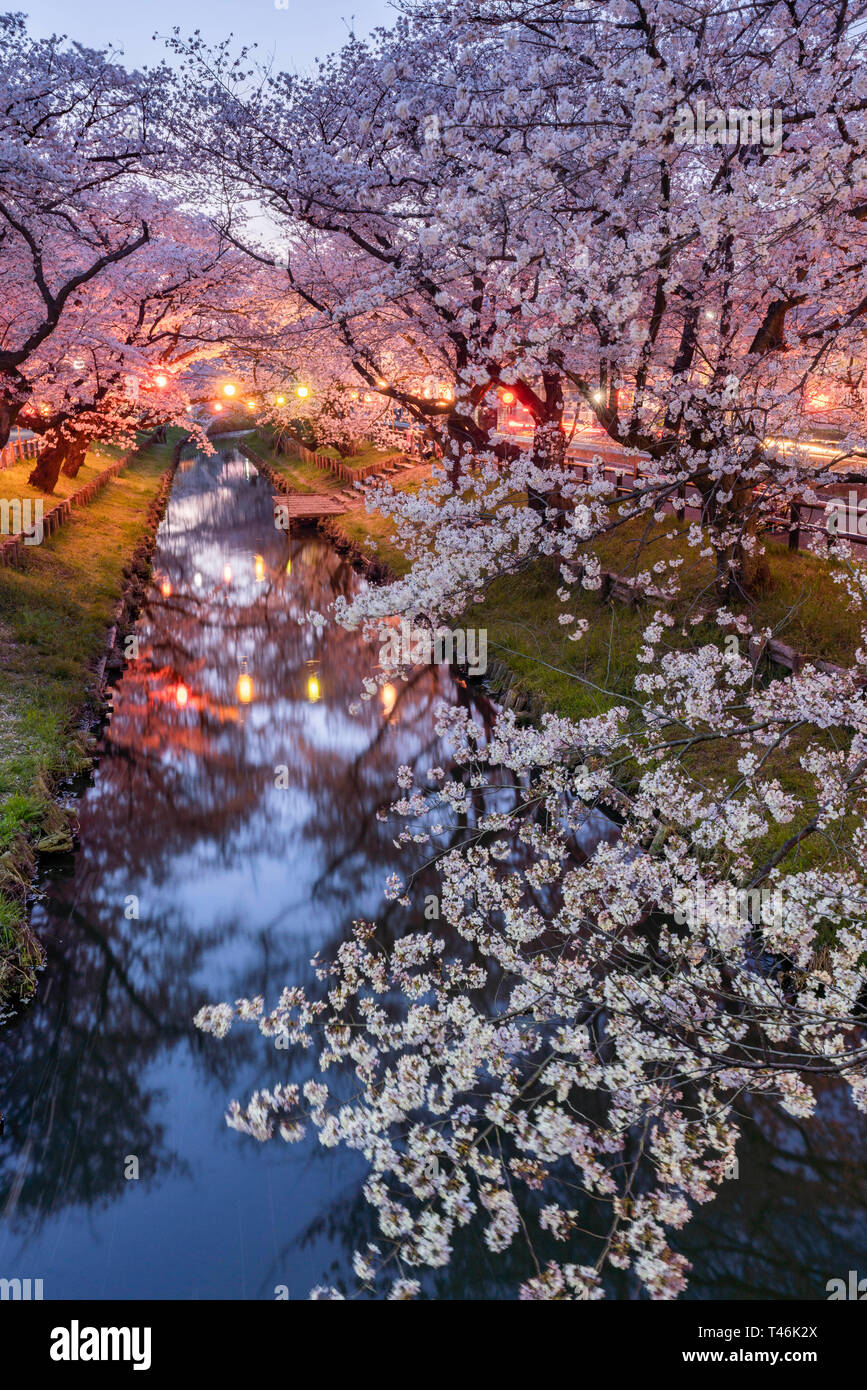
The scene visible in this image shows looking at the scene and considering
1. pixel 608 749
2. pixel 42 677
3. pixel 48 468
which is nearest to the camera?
pixel 608 749

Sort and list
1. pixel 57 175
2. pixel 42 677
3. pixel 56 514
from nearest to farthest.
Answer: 1. pixel 57 175
2. pixel 42 677
3. pixel 56 514

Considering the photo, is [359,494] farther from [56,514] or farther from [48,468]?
[56,514]

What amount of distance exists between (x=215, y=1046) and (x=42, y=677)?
27.8ft

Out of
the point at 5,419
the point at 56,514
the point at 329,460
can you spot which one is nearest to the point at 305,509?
the point at 329,460

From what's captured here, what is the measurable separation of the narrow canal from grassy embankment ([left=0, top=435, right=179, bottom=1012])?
1.58 feet

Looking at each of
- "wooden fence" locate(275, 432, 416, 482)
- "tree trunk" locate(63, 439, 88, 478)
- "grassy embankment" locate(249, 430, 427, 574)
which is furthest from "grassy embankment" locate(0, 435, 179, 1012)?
"wooden fence" locate(275, 432, 416, 482)

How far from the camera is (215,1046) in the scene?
805 cm

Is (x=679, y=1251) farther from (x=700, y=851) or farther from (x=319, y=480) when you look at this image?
(x=319, y=480)

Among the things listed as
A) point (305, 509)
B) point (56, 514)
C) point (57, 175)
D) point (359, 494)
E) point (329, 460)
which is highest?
point (329, 460)

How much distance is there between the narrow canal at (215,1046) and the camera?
6051 millimetres

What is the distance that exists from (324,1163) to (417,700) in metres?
10.7

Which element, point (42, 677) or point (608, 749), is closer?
point (608, 749)

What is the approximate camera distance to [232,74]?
14258mm
